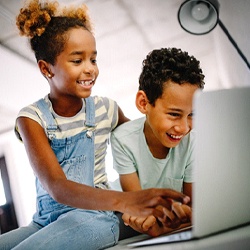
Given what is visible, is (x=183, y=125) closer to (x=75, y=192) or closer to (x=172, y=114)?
(x=172, y=114)

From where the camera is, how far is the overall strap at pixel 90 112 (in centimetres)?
93

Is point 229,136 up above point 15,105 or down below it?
below

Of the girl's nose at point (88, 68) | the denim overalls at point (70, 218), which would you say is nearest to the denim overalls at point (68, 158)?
the denim overalls at point (70, 218)

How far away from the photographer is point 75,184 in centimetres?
70

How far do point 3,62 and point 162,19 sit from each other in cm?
94

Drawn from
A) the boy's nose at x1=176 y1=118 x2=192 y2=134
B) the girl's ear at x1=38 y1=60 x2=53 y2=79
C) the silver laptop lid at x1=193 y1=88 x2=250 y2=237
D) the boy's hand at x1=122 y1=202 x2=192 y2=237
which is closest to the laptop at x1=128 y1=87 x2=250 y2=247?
the silver laptop lid at x1=193 y1=88 x2=250 y2=237

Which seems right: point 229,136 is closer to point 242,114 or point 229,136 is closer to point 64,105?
point 242,114

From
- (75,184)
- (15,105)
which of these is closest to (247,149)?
(75,184)

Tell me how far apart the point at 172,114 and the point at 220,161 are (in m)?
0.45

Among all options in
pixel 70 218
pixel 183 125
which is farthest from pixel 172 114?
pixel 70 218

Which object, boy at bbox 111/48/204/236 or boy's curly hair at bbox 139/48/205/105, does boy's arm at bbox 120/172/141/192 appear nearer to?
boy at bbox 111/48/204/236

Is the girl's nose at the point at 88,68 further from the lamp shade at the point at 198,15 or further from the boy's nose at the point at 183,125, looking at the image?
the lamp shade at the point at 198,15

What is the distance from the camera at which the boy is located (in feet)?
2.94

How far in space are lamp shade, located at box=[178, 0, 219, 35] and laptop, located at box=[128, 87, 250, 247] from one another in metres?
0.72
